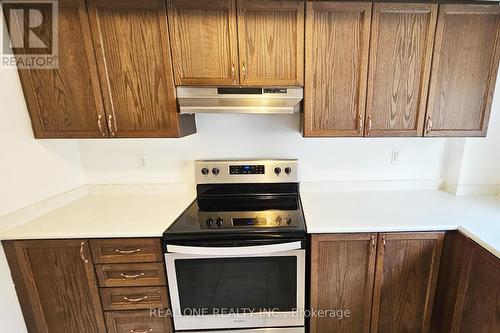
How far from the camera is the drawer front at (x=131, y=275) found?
143 cm

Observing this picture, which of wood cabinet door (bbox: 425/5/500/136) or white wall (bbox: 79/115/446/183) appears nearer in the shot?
wood cabinet door (bbox: 425/5/500/136)

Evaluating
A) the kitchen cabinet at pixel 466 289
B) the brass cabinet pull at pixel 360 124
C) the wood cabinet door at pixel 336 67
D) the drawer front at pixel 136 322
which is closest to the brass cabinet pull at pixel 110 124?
the drawer front at pixel 136 322

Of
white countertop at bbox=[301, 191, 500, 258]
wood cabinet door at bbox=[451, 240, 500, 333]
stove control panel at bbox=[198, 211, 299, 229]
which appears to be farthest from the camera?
stove control panel at bbox=[198, 211, 299, 229]

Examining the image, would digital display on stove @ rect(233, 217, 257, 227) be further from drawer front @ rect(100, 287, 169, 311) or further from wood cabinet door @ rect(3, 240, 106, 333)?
wood cabinet door @ rect(3, 240, 106, 333)

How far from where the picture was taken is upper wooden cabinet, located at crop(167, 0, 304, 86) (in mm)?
1364

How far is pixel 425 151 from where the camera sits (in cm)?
185

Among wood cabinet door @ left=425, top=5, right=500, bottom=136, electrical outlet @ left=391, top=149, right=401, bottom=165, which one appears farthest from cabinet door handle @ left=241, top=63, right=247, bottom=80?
electrical outlet @ left=391, top=149, right=401, bottom=165

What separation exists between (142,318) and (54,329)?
56 centimetres

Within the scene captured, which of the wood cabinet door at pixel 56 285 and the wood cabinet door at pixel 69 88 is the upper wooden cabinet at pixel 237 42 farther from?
the wood cabinet door at pixel 56 285

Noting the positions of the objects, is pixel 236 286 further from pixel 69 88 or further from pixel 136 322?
pixel 69 88

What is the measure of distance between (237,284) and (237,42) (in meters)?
1.41

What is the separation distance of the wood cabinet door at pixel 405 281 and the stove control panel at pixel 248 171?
73cm

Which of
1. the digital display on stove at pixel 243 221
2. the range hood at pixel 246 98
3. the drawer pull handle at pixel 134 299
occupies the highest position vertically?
the range hood at pixel 246 98

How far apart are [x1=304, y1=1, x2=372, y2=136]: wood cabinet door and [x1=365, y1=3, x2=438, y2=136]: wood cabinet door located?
0.20 feet
